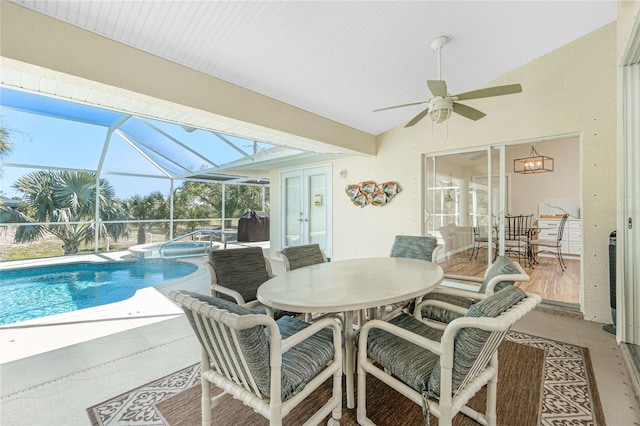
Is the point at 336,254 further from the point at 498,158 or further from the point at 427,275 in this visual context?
the point at 427,275

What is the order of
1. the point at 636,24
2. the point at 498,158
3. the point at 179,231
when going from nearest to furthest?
the point at 636,24
the point at 498,158
the point at 179,231

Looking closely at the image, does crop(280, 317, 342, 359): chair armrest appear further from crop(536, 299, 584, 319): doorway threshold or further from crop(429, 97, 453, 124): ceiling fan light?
crop(536, 299, 584, 319): doorway threshold

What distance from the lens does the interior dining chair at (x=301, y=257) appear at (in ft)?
8.65

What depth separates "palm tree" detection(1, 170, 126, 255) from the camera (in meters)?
6.63

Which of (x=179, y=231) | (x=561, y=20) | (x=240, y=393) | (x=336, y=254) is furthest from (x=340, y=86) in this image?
(x=179, y=231)

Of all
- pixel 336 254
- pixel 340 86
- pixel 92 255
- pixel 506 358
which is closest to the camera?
pixel 506 358

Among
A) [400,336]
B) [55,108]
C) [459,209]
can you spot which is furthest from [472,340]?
[55,108]

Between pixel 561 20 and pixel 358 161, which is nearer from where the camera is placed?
pixel 561 20

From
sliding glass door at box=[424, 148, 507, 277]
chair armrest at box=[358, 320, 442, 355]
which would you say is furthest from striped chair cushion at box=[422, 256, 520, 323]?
sliding glass door at box=[424, 148, 507, 277]

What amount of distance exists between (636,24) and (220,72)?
3247 mm

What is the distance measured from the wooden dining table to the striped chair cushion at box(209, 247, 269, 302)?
0.43 metres

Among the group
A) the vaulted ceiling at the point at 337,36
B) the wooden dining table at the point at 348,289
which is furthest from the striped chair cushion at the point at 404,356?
the vaulted ceiling at the point at 337,36

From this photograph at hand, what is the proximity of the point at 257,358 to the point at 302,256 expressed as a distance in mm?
1640

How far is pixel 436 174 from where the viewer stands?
4512 mm
